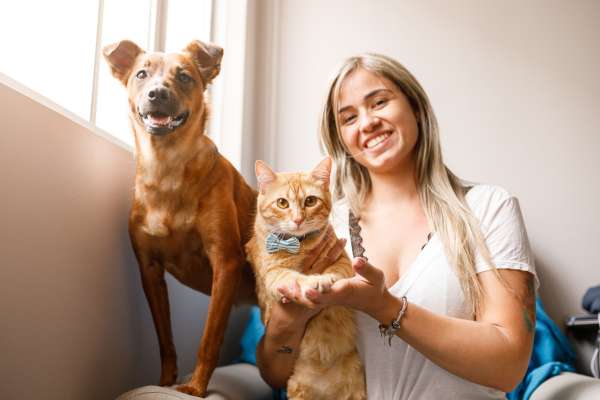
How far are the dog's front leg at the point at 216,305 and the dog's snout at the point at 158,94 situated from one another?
36 cm

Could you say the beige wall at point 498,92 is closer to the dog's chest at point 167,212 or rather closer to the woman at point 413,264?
the woman at point 413,264

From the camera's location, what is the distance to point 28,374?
1033 mm

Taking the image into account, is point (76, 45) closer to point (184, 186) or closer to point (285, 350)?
point (184, 186)

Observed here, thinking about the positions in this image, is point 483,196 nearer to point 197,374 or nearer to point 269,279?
point 269,279

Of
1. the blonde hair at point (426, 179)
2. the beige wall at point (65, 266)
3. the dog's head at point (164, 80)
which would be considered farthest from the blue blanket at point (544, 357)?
the dog's head at point (164, 80)

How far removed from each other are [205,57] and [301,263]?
591 millimetres

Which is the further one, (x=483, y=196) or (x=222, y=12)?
(x=222, y=12)

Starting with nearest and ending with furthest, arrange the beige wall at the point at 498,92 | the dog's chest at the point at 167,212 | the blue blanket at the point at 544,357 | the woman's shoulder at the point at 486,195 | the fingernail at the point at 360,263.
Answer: the fingernail at the point at 360,263 → the dog's chest at the point at 167,212 → the woman's shoulder at the point at 486,195 → the blue blanket at the point at 544,357 → the beige wall at the point at 498,92

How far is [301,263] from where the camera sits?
1.19 metres

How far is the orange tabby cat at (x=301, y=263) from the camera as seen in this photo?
1.19 m

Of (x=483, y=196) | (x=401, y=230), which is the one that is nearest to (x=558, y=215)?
(x=483, y=196)

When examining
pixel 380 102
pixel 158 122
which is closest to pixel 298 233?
pixel 158 122

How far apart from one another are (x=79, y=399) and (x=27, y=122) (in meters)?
0.70

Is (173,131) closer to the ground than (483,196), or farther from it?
farther from it
